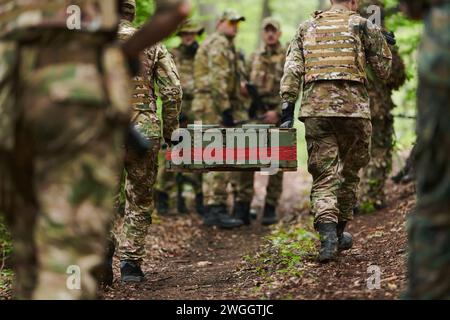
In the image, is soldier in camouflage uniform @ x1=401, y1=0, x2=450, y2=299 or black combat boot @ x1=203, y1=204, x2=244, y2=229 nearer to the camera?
soldier in camouflage uniform @ x1=401, y1=0, x2=450, y2=299

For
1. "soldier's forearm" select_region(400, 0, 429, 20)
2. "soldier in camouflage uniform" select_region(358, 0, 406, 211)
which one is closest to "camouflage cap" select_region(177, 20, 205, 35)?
"soldier in camouflage uniform" select_region(358, 0, 406, 211)

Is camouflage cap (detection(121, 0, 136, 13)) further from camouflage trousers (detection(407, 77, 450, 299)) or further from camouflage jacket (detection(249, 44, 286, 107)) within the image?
camouflage jacket (detection(249, 44, 286, 107))

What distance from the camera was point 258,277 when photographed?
23.8ft

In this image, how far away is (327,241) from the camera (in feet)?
24.7

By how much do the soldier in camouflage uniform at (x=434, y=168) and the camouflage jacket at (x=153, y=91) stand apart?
353 centimetres

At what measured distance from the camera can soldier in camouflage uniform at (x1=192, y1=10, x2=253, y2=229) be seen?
12852 millimetres

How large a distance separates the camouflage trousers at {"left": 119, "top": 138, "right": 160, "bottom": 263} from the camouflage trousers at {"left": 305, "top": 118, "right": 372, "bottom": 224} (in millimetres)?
1614

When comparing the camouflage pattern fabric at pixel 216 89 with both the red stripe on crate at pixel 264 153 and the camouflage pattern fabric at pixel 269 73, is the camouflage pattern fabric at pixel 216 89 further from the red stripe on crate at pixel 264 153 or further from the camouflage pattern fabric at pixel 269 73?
the red stripe on crate at pixel 264 153

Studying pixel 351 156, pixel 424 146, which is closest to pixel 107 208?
pixel 424 146

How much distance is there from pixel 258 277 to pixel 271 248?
1.50 meters

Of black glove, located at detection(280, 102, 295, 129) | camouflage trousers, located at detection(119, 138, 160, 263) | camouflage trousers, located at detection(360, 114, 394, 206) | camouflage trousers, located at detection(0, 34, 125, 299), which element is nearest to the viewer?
camouflage trousers, located at detection(0, 34, 125, 299)

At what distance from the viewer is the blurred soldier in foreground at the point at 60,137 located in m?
4.22

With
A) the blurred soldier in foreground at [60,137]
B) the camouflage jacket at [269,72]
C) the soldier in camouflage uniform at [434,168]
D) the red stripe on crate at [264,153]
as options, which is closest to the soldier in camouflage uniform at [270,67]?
the camouflage jacket at [269,72]

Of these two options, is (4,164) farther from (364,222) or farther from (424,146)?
(364,222)
